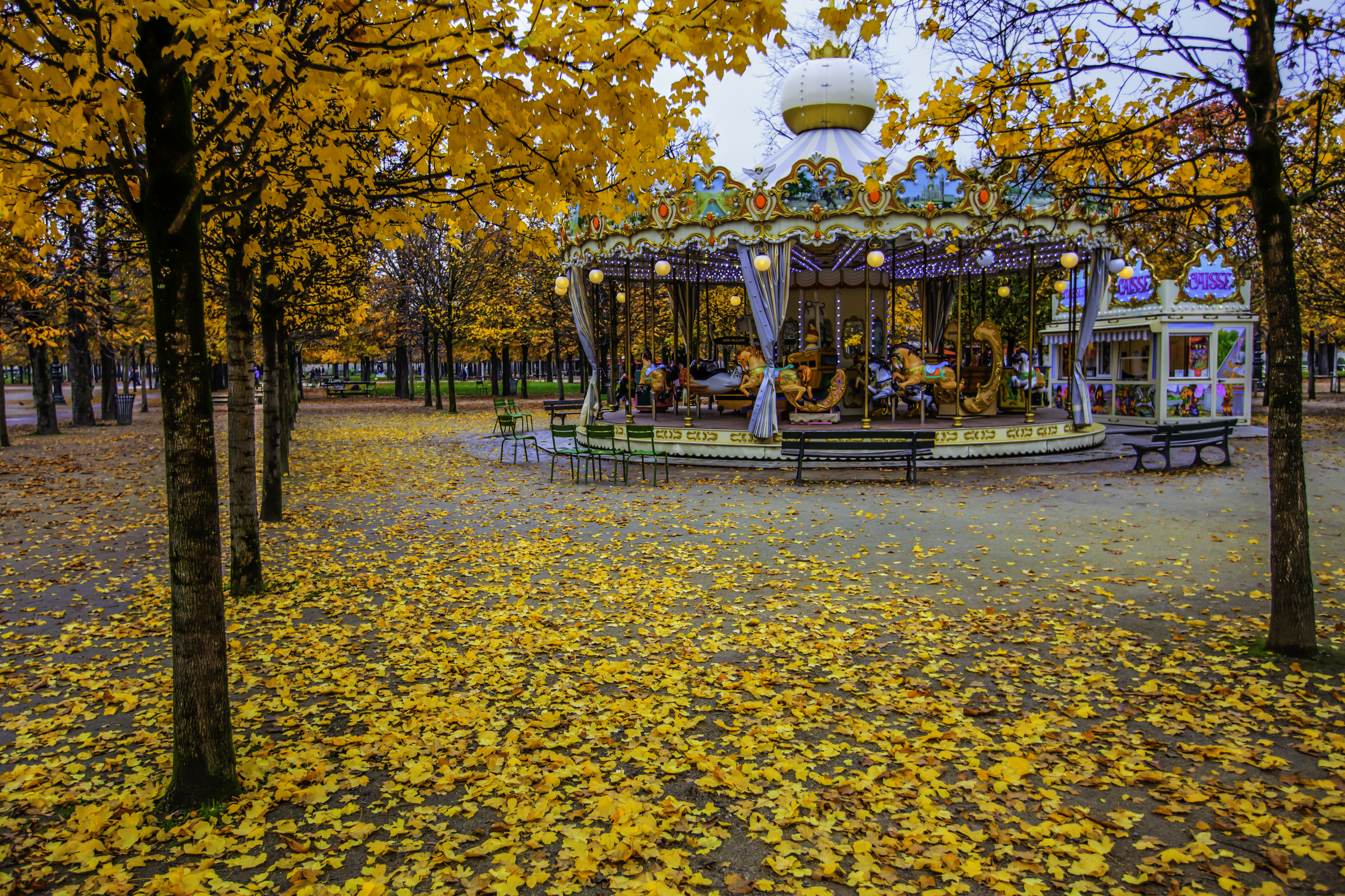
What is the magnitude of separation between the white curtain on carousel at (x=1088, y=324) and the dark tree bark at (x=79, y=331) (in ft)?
66.3

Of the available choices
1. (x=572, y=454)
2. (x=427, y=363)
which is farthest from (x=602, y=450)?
(x=427, y=363)

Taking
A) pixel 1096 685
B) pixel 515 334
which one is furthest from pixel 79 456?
pixel 515 334

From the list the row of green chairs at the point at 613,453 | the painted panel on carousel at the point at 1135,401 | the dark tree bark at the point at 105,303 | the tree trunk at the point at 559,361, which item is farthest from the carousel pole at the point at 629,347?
the tree trunk at the point at 559,361

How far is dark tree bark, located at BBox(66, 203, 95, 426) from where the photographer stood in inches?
741

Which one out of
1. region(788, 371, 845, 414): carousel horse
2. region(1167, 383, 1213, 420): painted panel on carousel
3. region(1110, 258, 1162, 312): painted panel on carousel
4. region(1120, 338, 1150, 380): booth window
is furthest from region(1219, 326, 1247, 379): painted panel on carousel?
region(788, 371, 845, 414): carousel horse

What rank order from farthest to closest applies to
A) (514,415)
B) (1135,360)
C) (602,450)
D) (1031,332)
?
(514,415) → (1135,360) → (1031,332) → (602,450)

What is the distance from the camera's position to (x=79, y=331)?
2305 cm

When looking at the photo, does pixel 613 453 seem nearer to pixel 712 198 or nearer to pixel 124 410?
pixel 712 198

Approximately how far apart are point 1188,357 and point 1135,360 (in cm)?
151

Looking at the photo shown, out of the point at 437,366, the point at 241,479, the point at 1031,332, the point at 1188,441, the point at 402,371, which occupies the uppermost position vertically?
the point at 402,371

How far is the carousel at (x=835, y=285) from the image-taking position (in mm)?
16000

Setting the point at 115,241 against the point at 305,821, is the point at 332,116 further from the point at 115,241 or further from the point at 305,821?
the point at 305,821

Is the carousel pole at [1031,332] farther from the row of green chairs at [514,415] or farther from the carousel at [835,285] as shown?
the row of green chairs at [514,415]

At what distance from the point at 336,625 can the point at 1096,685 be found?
5.93 m
